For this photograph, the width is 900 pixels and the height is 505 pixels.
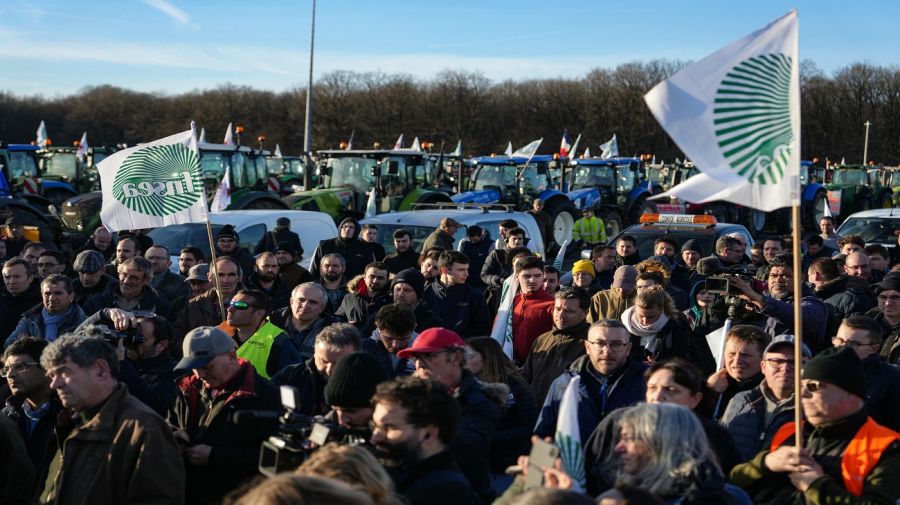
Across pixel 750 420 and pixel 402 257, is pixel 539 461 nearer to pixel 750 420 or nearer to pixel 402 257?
pixel 750 420

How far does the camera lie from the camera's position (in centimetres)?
334

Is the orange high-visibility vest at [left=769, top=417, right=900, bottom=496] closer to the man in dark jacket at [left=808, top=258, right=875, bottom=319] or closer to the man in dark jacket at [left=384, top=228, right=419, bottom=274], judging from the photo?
the man in dark jacket at [left=808, top=258, right=875, bottom=319]

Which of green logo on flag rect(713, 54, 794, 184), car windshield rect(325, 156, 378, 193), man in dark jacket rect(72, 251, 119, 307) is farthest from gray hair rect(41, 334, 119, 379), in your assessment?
car windshield rect(325, 156, 378, 193)

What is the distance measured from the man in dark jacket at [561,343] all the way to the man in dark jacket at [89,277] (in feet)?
12.5

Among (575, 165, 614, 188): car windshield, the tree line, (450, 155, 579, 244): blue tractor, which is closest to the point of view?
(450, 155, 579, 244): blue tractor

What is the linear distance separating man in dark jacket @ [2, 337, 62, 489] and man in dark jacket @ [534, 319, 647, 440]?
92.6 inches

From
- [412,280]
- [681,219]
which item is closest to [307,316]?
[412,280]

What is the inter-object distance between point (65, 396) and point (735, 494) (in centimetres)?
253

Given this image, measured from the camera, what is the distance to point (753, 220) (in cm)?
2658

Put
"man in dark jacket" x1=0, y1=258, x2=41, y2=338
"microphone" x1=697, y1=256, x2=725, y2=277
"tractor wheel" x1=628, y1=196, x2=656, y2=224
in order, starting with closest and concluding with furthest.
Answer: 1. "man in dark jacket" x1=0, y1=258, x2=41, y2=338
2. "microphone" x1=697, y1=256, x2=725, y2=277
3. "tractor wheel" x1=628, y1=196, x2=656, y2=224

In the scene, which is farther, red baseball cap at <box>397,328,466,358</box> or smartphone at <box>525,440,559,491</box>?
red baseball cap at <box>397,328,466,358</box>

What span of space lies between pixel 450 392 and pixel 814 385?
1.41 metres

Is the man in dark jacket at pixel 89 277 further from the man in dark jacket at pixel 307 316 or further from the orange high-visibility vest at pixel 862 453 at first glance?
the orange high-visibility vest at pixel 862 453

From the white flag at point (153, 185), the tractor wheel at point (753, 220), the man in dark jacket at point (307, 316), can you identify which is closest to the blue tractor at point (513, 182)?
the tractor wheel at point (753, 220)
